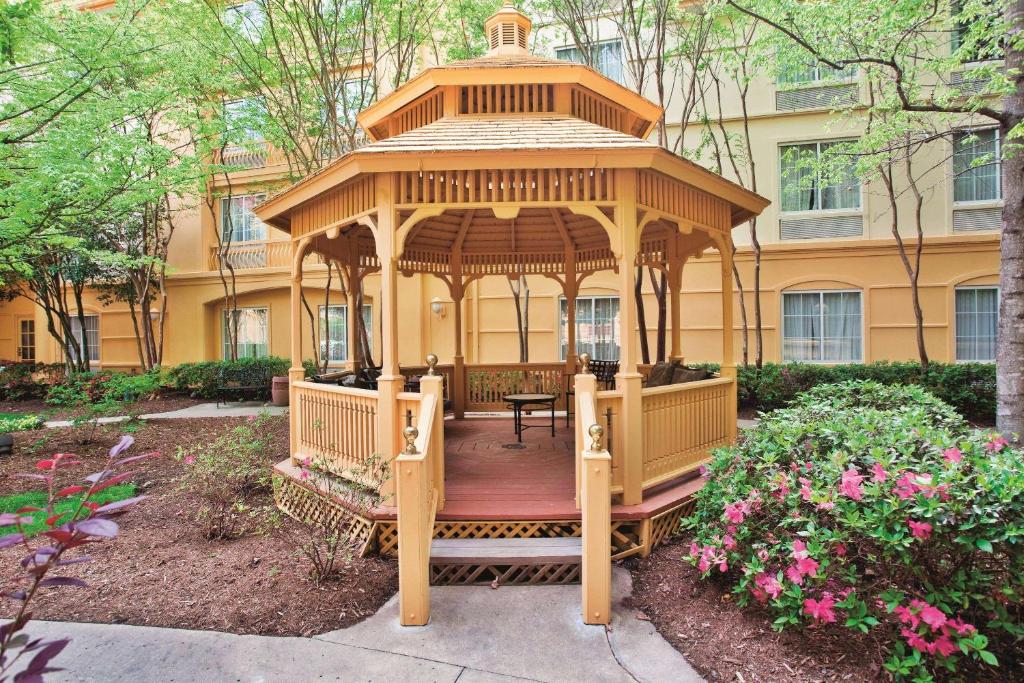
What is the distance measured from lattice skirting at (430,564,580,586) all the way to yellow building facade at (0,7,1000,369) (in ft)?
34.5

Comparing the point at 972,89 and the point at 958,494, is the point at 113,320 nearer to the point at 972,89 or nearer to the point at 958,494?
the point at 958,494

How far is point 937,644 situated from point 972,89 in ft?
45.8

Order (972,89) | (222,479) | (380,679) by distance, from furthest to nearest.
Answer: (972,89) < (222,479) < (380,679)

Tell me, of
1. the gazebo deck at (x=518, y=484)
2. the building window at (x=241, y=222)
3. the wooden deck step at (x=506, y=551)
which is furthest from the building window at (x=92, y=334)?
the wooden deck step at (x=506, y=551)

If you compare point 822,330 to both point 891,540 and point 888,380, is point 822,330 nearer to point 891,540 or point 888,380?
point 888,380

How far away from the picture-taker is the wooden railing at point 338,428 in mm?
5402

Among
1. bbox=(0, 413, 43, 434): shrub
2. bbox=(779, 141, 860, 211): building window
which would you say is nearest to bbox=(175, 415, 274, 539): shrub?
bbox=(0, 413, 43, 434): shrub

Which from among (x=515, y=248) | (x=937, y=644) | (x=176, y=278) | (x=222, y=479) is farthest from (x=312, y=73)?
(x=937, y=644)

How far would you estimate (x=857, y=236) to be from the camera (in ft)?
43.3

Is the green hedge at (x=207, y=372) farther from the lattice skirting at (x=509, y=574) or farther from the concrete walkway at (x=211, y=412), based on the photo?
the lattice skirting at (x=509, y=574)

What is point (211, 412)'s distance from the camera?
44.0 feet

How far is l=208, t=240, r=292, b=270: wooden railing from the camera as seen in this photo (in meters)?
17.5

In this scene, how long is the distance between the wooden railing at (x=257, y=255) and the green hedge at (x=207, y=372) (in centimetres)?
338

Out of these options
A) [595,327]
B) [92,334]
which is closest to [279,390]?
[595,327]
